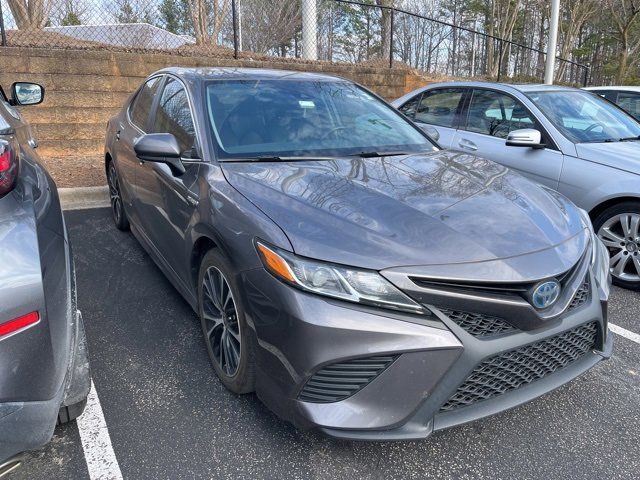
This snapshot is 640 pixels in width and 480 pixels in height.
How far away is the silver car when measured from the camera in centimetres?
383

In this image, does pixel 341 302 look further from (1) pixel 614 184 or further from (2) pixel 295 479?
(1) pixel 614 184

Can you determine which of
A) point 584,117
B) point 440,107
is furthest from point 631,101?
point 440,107

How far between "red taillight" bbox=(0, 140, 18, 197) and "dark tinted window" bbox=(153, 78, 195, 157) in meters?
1.07

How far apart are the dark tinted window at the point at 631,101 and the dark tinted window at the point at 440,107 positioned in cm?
361

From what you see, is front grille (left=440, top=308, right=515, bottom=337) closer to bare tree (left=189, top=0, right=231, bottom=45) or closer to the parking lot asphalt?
the parking lot asphalt

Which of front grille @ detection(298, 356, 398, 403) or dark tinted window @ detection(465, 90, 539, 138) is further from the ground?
dark tinted window @ detection(465, 90, 539, 138)

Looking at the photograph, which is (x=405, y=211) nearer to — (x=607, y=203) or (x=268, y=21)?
(x=607, y=203)

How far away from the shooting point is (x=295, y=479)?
1.96 m

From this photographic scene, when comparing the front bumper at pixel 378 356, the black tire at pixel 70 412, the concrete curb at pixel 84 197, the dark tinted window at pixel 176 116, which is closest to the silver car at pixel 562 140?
the dark tinted window at pixel 176 116

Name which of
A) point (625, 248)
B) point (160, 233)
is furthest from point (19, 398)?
point (625, 248)

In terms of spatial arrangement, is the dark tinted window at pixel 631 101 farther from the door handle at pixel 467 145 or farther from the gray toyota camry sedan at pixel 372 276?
the gray toyota camry sedan at pixel 372 276

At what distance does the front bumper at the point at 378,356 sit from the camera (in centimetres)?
175

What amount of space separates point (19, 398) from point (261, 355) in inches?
33.0

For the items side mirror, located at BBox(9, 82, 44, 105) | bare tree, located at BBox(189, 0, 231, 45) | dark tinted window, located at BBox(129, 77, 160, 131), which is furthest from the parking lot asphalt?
bare tree, located at BBox(189, 0, 231, 45)
